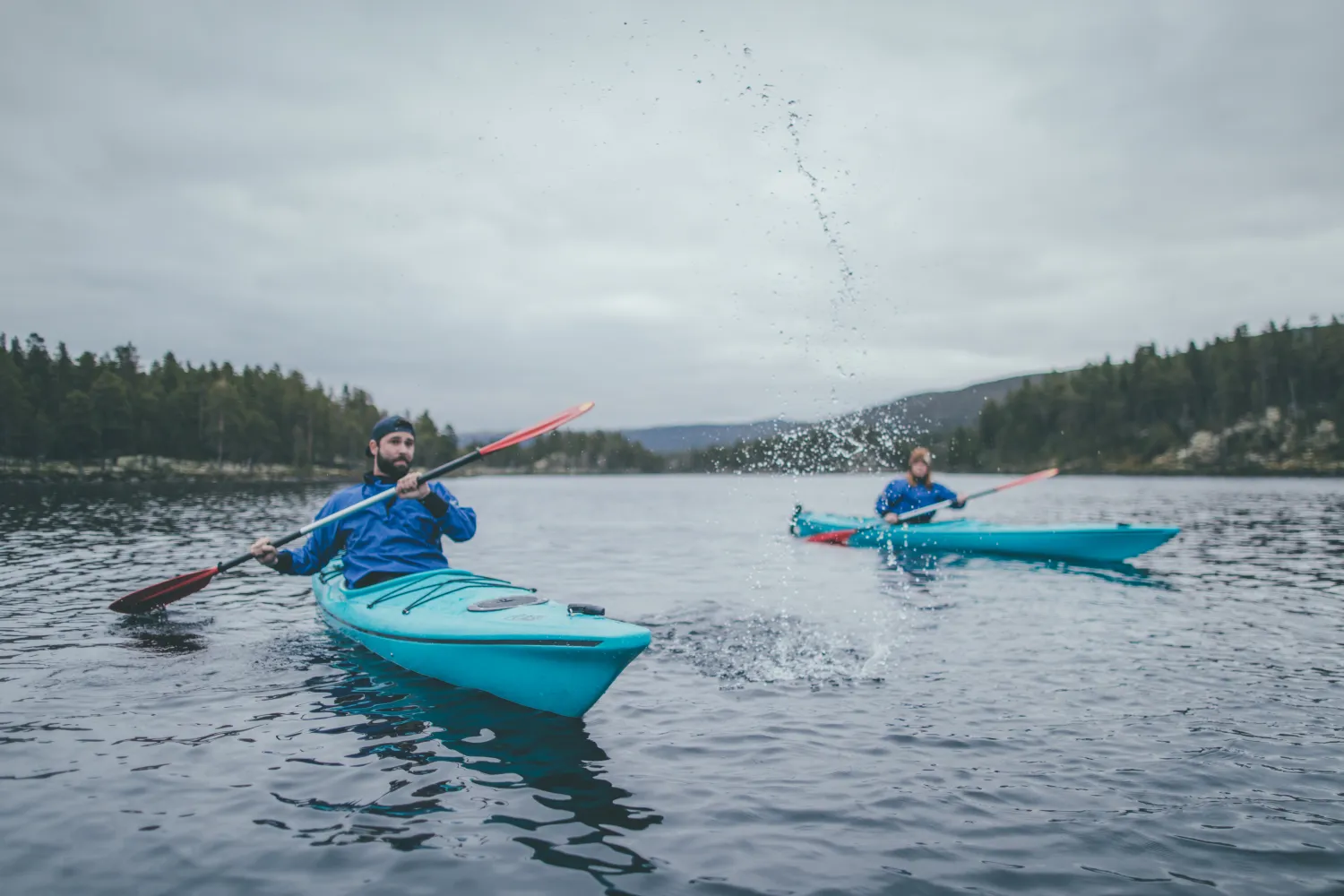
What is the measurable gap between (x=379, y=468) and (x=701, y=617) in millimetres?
5358

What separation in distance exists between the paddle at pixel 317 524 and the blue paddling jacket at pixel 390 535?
0.18 meters

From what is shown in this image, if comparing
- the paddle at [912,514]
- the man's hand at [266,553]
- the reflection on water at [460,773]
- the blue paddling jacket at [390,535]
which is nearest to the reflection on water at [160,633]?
the man's hand at [266,553]

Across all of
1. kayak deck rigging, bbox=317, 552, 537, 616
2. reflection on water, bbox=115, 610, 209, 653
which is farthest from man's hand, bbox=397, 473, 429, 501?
reflection on water, bbox=115, 610, 209, 653

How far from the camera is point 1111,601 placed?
13281mm

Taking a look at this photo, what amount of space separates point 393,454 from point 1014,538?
1466 centimetres

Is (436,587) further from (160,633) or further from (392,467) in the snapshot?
(160,633)

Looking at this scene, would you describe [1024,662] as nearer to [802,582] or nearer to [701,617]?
[701,617]

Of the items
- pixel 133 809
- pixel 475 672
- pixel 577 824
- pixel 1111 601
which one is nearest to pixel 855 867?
pixel 577 824

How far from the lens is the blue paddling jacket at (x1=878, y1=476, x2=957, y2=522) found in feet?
66.0

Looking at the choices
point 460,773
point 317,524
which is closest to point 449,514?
point 317,524

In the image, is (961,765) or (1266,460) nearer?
(961,765)

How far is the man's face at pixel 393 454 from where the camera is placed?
916 cm

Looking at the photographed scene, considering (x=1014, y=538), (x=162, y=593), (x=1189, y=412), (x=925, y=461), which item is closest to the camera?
(x=162, y=593)

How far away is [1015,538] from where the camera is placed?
18.9m
